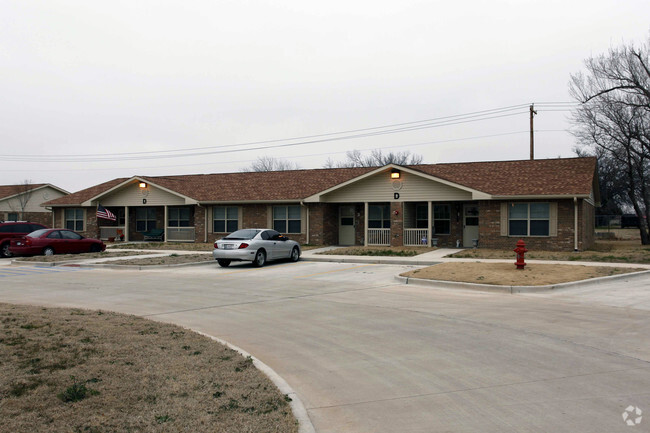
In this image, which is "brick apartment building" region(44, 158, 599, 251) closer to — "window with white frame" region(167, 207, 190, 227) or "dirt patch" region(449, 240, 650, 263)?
"window with white frame" region(167, 207, 190, 227)

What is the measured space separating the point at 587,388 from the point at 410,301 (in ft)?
21.3

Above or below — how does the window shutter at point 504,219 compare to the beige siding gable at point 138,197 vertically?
below

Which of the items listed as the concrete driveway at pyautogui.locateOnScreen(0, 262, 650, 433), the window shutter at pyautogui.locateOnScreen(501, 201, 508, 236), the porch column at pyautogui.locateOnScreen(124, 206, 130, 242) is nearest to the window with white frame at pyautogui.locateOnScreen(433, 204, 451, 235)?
the window shutter at pyautogui.locateOnScreen(501, 201, 508, 236)

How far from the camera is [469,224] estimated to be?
28500 mm

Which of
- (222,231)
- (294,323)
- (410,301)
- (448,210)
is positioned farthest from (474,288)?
(222,231)

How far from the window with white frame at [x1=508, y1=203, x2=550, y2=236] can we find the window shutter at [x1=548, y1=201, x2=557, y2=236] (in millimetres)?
91

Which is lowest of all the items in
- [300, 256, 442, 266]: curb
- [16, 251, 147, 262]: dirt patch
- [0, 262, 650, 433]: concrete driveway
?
Result: [0, 262, 650, 433]: concrete driveway

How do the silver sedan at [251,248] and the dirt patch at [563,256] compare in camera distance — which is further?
the dirt patch at [563,256]

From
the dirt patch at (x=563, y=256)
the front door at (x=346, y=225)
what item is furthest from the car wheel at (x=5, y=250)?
the dirt patch at (x=563, y=256)

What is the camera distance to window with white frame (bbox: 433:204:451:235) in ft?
95.6

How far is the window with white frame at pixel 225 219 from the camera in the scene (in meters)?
33.3

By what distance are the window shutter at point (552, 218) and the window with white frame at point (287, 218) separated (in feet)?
43.1

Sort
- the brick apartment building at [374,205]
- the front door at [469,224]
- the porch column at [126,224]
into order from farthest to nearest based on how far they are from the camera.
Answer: the porch column at [126,224]
the front door at [469,224]
the brick apartment building at [374,205]

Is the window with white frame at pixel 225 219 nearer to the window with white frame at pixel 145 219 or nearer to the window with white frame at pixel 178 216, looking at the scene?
the window with white frame at pixel 178 216
